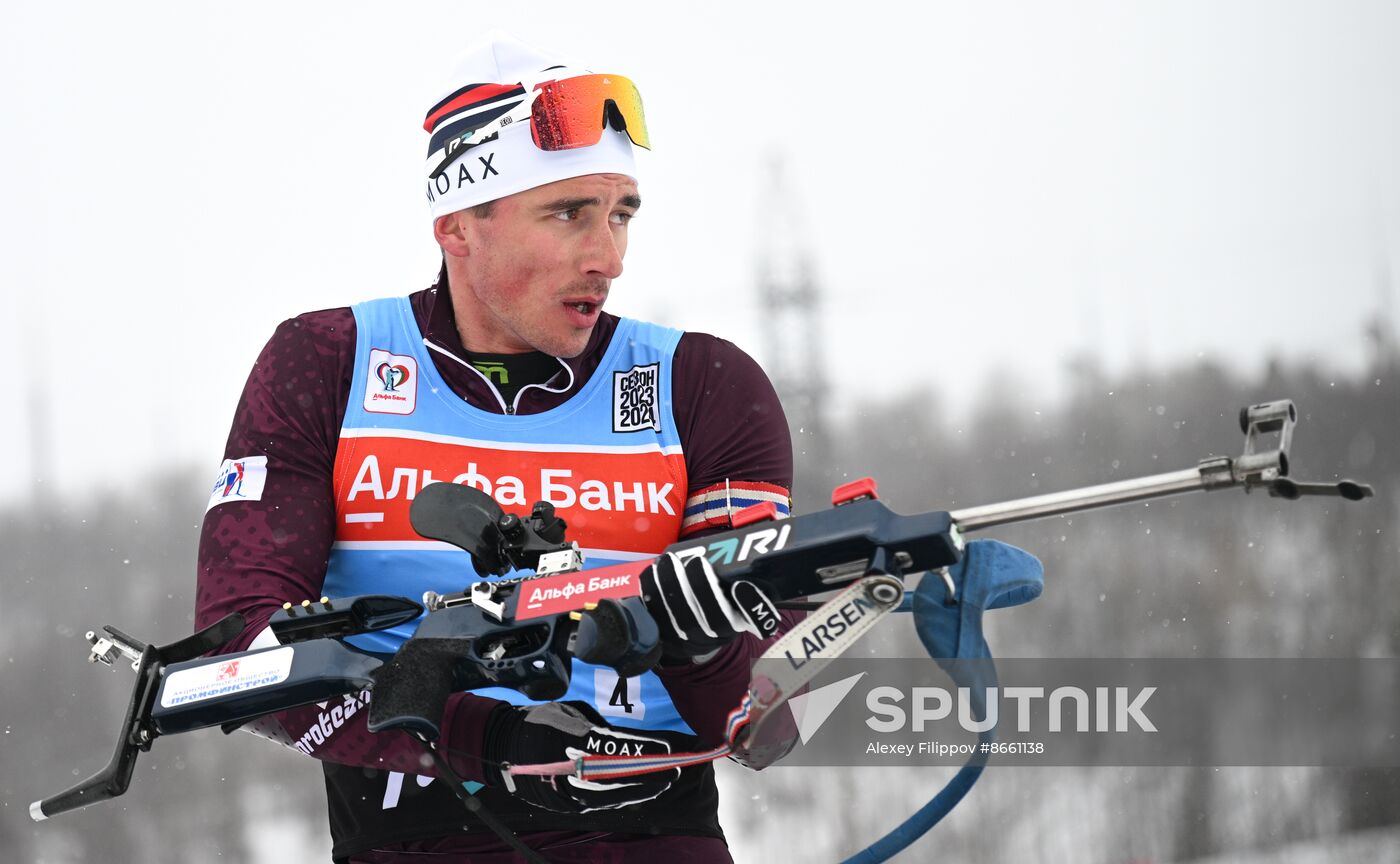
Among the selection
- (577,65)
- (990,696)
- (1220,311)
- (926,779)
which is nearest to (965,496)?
(926,779)

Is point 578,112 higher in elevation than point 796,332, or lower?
higher

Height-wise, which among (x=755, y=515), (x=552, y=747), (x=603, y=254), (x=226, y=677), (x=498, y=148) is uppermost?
(x=498, y=148)

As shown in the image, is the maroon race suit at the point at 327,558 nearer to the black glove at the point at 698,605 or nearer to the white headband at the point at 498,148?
the white headband at the point at 498,148

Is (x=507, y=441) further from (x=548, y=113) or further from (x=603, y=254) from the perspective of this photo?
(x=548, y=113)

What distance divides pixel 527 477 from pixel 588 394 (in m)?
0.16

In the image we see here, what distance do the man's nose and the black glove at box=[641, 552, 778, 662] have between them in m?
0.64

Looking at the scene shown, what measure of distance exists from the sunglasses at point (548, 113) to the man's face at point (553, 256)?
0.07 m

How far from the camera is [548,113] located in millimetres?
1905

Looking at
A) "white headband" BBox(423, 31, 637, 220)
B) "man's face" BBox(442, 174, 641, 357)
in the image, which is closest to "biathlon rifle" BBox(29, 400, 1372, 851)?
"man's face" BBox(442, 174, 641, 357)

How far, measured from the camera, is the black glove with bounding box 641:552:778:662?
125 centimetres

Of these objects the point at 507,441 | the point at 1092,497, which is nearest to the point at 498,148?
the point at 507,441

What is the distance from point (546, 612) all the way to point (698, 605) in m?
0.16

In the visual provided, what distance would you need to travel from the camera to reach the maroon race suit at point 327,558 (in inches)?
65.6

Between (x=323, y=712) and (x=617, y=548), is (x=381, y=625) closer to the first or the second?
(x=323, y=712)
